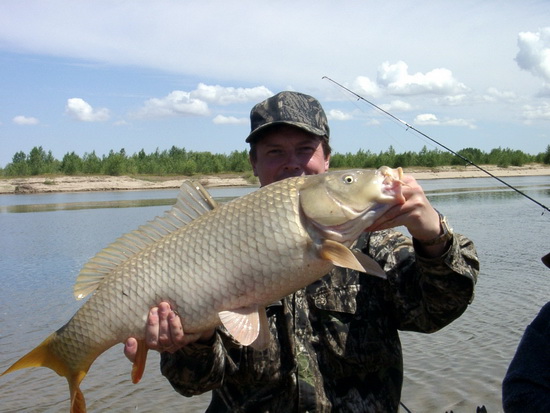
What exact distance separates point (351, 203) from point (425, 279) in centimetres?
57

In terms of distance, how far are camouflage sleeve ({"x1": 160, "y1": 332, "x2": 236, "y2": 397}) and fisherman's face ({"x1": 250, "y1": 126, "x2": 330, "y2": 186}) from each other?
96 cm

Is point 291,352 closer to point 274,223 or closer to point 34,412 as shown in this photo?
point 274,223

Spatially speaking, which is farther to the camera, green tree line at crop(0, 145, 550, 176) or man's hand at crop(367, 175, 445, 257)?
green tree line at crop(0, 145, 550, 176)

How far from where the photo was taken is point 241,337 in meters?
2.46

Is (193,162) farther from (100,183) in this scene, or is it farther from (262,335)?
(262,335)

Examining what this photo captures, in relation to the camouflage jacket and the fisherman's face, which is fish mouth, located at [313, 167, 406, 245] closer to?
the camouflage jacket

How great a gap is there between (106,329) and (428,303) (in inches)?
58.0

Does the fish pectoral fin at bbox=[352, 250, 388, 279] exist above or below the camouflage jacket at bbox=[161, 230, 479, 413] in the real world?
above

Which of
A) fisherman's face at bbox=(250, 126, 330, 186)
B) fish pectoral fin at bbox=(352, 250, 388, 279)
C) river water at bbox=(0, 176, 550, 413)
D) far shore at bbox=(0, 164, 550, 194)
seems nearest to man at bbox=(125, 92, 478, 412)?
fish pectoral fin at bbox=(352, 250, 388, 279)

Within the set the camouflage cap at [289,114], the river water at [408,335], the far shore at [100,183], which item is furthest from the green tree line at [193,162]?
the camouflage cap at [289,114]

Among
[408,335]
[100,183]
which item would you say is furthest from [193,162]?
[408,335]

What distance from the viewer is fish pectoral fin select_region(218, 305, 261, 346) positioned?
2455mm

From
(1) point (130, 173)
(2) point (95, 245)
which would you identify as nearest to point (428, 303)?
(2) point (95, 245)

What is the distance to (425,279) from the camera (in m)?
2.72
